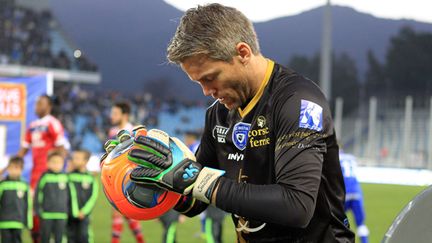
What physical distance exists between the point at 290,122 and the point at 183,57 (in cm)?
40

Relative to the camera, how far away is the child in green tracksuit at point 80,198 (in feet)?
29.0

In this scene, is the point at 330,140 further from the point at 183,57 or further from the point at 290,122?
the point at 183,57

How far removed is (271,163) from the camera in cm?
249

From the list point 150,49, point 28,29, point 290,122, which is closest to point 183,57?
point 290,122

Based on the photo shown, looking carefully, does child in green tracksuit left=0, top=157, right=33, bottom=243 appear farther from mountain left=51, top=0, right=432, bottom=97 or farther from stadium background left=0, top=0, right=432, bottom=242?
mountain left=51, top=0, right=432, bottom=97

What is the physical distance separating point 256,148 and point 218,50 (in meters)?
0.37

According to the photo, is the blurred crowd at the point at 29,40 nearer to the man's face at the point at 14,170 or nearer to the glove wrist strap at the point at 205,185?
the man's face at the point at 14,170

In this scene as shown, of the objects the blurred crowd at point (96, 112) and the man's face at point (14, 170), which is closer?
the man's face at point (14, 170)

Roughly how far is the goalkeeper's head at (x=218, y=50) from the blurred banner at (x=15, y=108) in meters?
12.3

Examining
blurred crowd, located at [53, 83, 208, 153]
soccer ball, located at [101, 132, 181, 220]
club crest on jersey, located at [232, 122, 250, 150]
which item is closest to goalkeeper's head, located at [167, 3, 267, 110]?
club crest on jersey, located at [232, 122, 250, 150]

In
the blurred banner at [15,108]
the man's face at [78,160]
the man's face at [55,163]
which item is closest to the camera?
the man's face at [55,163]

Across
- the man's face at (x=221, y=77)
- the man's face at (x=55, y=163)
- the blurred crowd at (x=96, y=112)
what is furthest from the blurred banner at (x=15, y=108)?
the blurred crowd at (x=96, y=112)

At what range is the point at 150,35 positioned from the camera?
251 ft

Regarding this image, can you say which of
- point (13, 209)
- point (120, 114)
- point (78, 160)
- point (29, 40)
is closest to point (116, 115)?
point (120, 114)
